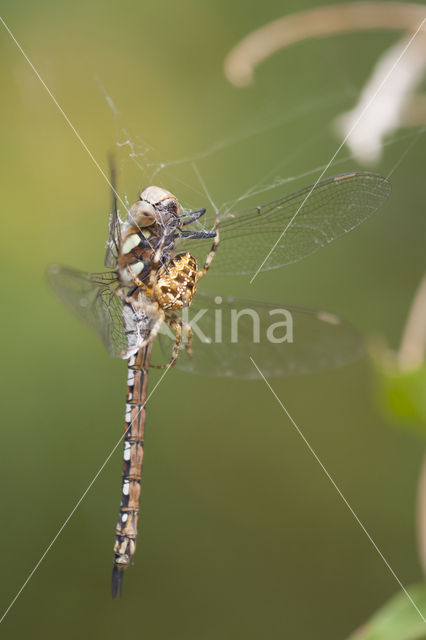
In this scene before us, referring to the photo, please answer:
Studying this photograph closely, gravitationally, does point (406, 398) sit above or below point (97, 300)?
below

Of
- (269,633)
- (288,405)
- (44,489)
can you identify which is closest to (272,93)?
(288,405)

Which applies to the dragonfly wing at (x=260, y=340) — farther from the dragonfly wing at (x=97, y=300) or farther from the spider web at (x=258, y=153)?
the spider web at (x=258, y=153)

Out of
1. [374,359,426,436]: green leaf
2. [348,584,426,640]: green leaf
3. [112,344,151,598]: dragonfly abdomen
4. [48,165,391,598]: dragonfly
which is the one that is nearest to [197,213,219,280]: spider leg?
[48,165,391,598]: dragonfly

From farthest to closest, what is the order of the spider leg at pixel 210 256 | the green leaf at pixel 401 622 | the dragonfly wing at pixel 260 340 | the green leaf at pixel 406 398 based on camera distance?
the dragonfly wing at pixel 260 340 < the spider leg at pixel 210 256 < the green leaf at pixel 406 398 < the green leaf at pixel 401 622

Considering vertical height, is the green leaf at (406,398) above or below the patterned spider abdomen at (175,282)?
below

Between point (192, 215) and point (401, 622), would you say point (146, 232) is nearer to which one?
point (192, 215)

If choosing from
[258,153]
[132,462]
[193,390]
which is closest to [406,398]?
[132,462]

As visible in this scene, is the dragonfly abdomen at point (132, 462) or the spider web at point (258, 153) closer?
the dragonfly abdomen at point (132, 462)

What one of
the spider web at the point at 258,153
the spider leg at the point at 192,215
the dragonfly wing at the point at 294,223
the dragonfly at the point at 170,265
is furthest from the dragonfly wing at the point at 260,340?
the spider web at the point at 258,153
